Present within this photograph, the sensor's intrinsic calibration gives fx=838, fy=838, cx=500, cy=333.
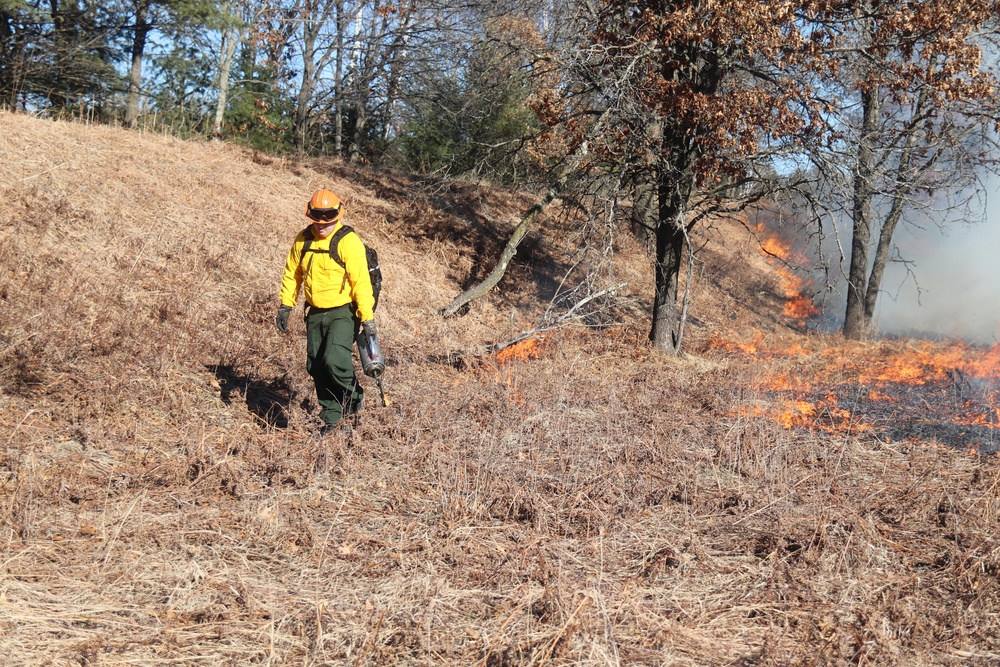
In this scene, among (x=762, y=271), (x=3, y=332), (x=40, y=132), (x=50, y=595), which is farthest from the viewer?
(x=762, y=271)

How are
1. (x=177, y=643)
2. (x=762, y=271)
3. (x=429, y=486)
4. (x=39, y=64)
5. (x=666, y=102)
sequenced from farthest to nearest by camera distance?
1. (x=762, y=271)
2. (x=39, y=64)
3. (x=666, y=102)
4. (x=429, y=486)
5. (x=177, y=643)

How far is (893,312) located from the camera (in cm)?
2467

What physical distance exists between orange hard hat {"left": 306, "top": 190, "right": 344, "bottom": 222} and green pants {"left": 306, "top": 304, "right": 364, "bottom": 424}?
2.49 ft

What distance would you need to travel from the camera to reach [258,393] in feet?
26.9

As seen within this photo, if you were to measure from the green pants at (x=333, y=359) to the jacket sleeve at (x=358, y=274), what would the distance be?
19cm

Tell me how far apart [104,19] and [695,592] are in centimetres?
1979

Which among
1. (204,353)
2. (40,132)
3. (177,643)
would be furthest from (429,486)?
(40,132)

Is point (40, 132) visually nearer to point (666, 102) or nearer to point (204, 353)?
point (204, 353)

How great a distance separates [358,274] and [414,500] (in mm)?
2011

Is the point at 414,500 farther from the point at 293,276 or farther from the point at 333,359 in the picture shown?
the point at 293,276

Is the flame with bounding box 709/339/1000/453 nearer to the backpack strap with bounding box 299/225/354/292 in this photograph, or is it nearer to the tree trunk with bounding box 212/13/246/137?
the backpack strap with bounding box 299/225/354/292

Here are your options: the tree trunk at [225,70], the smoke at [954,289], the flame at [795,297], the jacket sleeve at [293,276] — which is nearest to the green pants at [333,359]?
the jacket sleeve at [293,276]

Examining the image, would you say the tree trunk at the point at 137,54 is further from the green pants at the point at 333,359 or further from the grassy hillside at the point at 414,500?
the green pants at the point at 333,359

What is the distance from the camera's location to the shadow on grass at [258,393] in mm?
7605
